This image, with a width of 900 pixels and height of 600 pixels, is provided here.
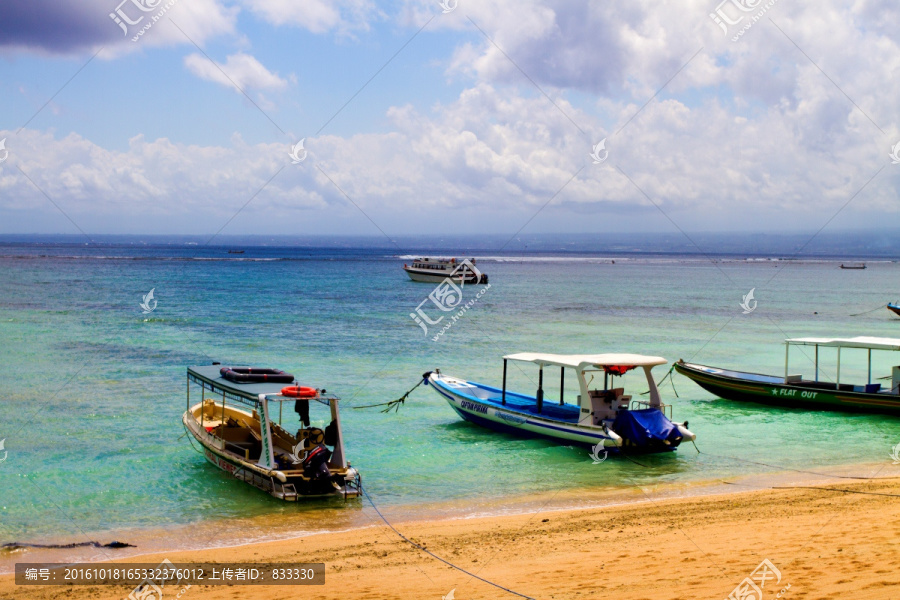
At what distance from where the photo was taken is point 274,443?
14.5 metres

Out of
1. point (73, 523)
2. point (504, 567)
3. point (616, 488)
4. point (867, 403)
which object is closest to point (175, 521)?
point (73, 523)

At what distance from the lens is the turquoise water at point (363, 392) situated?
13.5m

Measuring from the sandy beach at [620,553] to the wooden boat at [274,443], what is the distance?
1.33 meters

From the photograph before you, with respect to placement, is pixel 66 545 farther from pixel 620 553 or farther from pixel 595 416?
pixel 595 416

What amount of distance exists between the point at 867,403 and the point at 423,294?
4693cm

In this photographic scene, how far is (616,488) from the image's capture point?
1377cm

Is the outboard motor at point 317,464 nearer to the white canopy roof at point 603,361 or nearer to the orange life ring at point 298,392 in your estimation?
the orange life ring at point 298,392

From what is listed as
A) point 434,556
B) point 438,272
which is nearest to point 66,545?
point 434,556

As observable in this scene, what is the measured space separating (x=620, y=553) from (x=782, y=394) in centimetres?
1305

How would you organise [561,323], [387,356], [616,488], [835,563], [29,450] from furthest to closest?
[561,323], [387,356], [29,450], [616,488], [835,563]

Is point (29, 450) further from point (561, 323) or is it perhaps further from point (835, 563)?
point (561, 323)

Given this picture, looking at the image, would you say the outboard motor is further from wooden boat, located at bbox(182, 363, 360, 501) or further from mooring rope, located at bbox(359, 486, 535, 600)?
mooring rope, located at bbox(359, 486, 535, 600)

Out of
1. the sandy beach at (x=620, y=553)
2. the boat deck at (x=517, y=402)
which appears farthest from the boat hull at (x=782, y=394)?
the sandy beach at (x=620, y=553)

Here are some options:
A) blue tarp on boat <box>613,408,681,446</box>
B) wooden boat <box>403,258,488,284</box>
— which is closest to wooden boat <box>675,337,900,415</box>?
blue tarp on boat <box>613,408,681,446</box>
